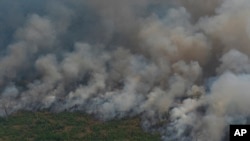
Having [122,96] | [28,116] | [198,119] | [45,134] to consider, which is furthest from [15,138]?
[198,119]

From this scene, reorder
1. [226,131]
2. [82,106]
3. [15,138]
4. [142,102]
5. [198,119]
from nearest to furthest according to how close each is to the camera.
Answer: [226,131] < [198,119] < [15,138] < [142,102] < [82,106]


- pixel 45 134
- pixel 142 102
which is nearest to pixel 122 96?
pixel 142 102

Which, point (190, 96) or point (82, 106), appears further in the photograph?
point (82, 106)

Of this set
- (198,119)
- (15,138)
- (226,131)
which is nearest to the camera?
(226,131)

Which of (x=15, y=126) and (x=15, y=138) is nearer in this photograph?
(x=15, y=138)

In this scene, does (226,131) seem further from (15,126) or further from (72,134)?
(15,126)

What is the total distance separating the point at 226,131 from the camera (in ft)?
479

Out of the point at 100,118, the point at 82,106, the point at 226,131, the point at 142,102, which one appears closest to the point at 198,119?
the point at 226,131

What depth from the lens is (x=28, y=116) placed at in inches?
7559

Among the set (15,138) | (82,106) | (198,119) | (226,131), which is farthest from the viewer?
(82,106)

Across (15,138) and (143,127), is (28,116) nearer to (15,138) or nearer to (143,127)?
(15,138)

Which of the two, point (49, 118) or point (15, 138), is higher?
point (49, 118)

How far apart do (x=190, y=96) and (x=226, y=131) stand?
109 ft

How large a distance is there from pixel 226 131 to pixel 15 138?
3068 inches
